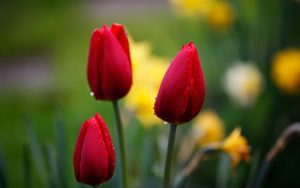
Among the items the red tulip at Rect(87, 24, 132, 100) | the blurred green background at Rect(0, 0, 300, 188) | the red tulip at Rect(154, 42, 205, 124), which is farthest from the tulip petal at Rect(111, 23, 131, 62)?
the blurred green background at Rect(0, 0, 300, 188)

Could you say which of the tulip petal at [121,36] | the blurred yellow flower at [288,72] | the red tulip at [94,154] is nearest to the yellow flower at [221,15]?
the blurred yellow flower at [288,72]

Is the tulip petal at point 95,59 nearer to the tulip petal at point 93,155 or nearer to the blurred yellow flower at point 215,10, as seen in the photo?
the tulip petal at point 93,155

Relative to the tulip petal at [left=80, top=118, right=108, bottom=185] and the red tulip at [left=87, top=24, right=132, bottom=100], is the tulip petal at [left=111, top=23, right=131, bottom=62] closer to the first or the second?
the red tulip at [left=87, top=24, right=132, bottom=100]

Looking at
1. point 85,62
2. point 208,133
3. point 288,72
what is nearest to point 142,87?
point 208,133

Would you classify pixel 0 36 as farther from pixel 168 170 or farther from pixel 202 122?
pixel 168 170

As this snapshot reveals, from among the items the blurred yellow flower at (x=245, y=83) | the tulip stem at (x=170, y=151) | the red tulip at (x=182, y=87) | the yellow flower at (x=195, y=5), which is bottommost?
the blurred yellow flower at (x=245, y=83)
